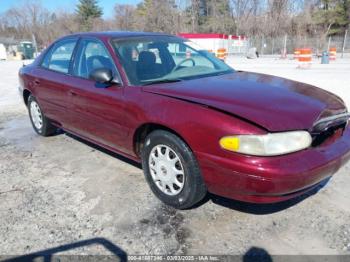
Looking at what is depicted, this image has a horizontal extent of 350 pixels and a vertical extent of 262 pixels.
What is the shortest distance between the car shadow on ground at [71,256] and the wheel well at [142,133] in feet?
3.49

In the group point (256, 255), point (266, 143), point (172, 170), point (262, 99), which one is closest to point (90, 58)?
point (172, 170)

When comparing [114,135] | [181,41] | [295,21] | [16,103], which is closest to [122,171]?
[114,135]

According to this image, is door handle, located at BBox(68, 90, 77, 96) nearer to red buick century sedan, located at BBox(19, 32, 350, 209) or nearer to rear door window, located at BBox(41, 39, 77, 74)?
red buick century sedan, located at BBox(19, 32, 350, 209)

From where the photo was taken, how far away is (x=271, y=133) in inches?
97.7

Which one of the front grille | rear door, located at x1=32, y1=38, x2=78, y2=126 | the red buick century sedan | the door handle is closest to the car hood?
the red buick century sedan

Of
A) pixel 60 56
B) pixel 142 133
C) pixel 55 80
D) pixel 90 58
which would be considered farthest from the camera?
pixel 60 56

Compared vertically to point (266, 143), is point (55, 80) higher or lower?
higher

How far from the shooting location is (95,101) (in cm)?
372

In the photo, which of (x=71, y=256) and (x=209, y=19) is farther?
(x=209, y=19)

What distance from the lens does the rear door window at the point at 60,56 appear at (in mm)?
4355

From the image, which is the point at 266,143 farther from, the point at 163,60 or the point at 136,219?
the point at 163,60

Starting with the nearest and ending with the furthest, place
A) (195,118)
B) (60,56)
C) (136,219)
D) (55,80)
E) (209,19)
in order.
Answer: (195,118)
(136,219)
(55,80)
(60,56)
(209,19)

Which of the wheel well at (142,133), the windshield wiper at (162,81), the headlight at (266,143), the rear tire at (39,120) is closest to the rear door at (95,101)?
the wheel well at (142,133)

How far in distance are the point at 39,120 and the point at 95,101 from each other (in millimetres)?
2148
